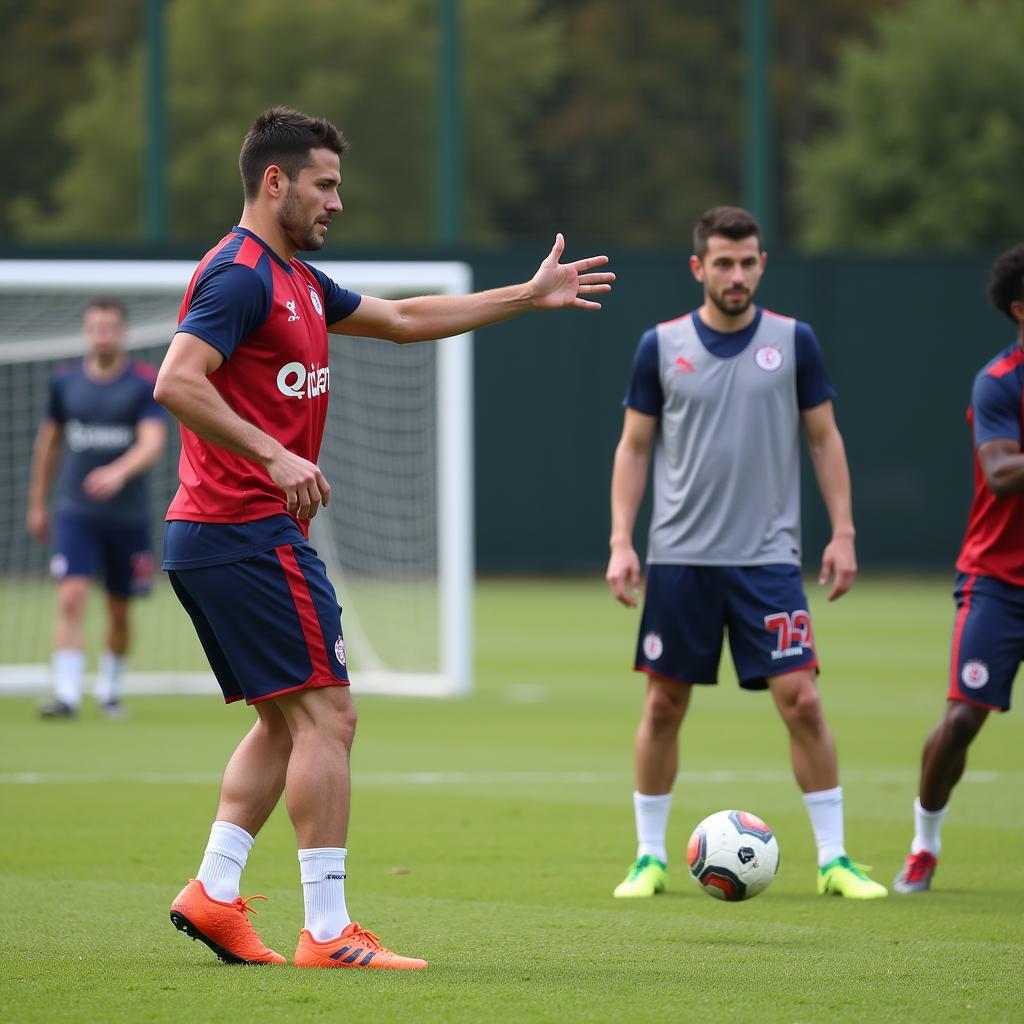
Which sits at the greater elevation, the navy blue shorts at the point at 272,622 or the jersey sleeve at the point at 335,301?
the jersey sleeve at the point at 335,301

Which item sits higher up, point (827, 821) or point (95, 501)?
point (95, 501)

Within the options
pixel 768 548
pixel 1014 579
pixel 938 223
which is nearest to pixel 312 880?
pixel 768 548

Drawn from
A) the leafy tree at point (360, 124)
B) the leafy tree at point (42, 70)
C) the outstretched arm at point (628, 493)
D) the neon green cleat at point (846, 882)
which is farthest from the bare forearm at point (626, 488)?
the leafy tree at point (42, 70)

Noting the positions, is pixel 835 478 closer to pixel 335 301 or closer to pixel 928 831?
pixel 928 831

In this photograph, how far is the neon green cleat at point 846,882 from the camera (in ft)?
20.8

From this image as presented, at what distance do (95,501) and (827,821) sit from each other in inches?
255

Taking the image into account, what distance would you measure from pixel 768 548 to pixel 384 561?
10.6 metres

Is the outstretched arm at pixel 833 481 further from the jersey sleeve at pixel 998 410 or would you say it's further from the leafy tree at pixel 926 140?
the leafy tree at pixel 926 140

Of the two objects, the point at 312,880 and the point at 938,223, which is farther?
the point at 938,223

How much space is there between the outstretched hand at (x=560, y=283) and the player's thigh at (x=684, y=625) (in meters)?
1.46

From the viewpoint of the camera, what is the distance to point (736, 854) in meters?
6.02

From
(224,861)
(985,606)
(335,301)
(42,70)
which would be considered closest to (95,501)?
(335,301)

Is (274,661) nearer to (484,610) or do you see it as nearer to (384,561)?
(384,561)

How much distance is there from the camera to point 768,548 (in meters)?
6.63
